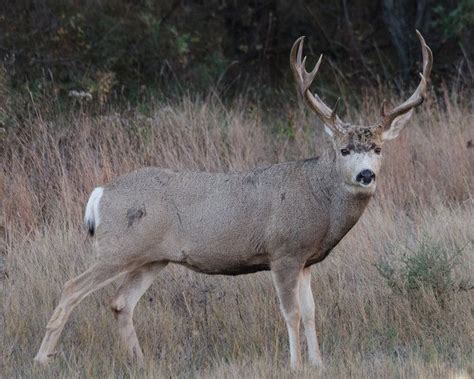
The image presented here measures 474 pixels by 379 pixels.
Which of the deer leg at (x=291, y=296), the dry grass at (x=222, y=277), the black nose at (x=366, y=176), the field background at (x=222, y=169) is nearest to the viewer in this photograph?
the black nose at (x=366, y=176)

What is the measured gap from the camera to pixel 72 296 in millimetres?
6855

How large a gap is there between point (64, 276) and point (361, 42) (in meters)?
9.80

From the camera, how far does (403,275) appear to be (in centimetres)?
767

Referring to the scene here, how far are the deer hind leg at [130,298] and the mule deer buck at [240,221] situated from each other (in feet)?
0.80

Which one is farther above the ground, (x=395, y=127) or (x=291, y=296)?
(x=395, y=127)

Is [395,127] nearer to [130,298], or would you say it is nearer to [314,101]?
[314,101]

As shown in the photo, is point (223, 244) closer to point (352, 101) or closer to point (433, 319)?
point (433, 319)

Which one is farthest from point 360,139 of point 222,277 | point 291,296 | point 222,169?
point 222,169

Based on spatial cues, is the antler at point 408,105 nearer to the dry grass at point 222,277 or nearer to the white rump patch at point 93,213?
the dry grass at point 222,277

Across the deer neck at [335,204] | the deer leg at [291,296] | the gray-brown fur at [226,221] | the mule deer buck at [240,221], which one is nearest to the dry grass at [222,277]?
the deer leg at [291,296]

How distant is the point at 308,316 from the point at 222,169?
390 centimetres

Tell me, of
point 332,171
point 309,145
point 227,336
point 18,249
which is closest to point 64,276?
point 18,249

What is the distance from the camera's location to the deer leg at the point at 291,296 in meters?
6.73

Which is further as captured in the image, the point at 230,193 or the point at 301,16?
the point at 301,16
